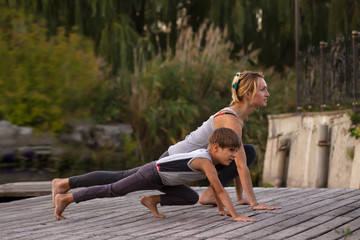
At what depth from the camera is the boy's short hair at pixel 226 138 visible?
365 cm

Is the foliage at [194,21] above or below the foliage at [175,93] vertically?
above

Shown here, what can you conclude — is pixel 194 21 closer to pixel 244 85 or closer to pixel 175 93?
pixel 175 93

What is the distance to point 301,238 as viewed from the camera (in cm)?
308

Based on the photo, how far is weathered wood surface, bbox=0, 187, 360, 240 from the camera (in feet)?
10.7

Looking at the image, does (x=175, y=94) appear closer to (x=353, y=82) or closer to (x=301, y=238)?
(x=353, y=82)

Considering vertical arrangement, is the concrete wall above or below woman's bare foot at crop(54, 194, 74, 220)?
below

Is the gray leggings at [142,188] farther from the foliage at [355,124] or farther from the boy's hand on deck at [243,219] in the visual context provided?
the foliage at [355,124]

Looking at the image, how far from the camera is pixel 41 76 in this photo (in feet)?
34.1

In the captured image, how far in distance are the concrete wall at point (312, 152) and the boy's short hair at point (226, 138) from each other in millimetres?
2990

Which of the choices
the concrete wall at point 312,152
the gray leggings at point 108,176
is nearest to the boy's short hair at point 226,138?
the gray leggings at point 108,176

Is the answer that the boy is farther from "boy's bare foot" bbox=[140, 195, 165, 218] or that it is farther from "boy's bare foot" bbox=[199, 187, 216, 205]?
"boy's bare foot" bbox=[199, 187, 216, 205]

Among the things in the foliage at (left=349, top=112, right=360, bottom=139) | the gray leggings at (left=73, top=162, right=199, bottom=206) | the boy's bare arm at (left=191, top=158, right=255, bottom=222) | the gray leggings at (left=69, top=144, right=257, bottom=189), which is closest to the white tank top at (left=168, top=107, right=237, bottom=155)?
the gray leggings at (left=69, top=144, right=257, bottom=189)

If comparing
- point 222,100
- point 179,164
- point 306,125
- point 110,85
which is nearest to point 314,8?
point 222,100

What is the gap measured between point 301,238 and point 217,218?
0.85m
